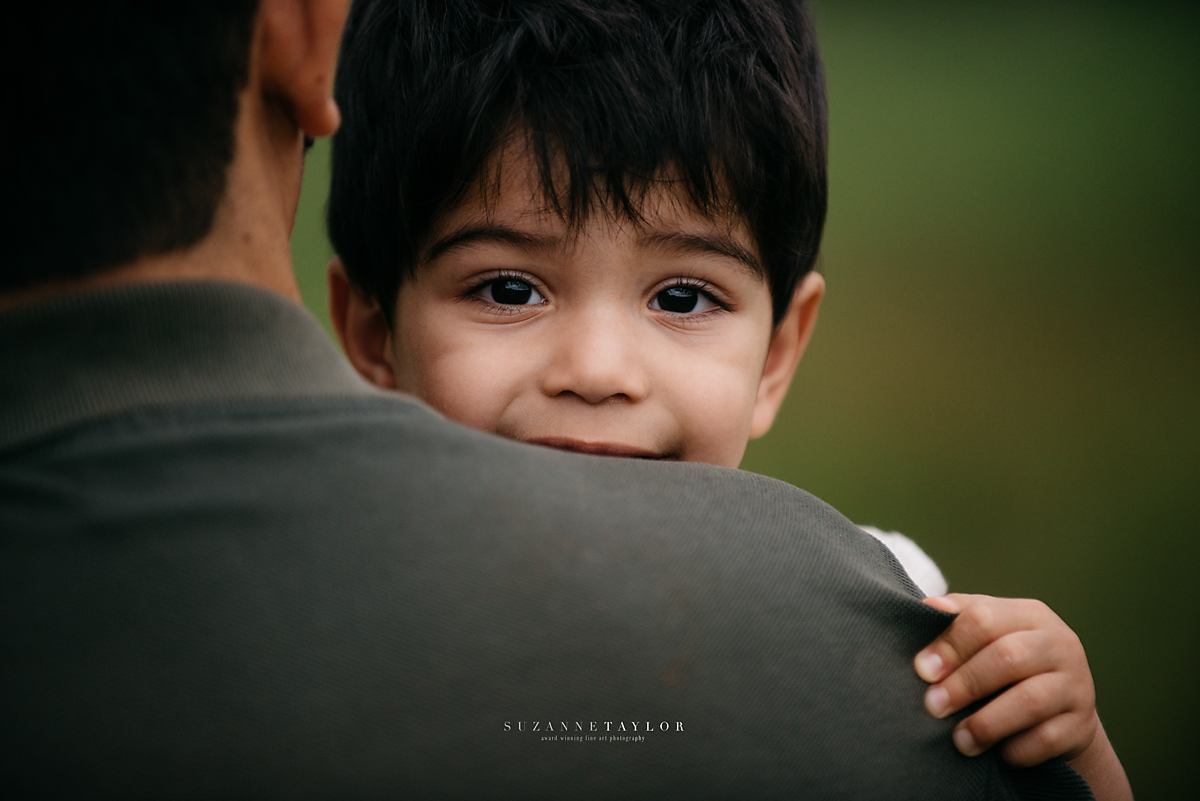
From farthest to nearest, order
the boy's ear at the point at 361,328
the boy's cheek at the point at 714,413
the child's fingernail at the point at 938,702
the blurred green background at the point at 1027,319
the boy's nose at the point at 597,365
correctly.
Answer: the blurred green background at the point at 1027,319
the boy's ear at the point at 361,328
the boy's cheek at the point at 714,413
the boy's nose at the point at 597,365
the child's fingernail at the point at 938,702

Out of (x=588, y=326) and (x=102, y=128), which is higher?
(x=588, y=326)

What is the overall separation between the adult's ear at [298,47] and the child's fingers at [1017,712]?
73 cm

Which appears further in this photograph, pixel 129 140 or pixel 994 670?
pixel 994 670

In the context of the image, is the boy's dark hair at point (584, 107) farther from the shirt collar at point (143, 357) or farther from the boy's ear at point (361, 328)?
the shirt collar at point (143, 357)

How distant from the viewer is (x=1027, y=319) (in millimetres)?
4363

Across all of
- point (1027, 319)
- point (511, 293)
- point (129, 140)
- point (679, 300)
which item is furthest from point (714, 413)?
point (1027, 319)

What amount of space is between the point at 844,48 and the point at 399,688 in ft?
17.4

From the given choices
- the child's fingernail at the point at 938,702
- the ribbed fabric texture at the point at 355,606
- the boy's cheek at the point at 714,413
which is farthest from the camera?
the boy's cheek at the point at 714,413

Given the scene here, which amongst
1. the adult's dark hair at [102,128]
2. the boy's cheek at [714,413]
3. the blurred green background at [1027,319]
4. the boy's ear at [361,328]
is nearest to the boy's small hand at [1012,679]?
the boy's cheek at [714,413]

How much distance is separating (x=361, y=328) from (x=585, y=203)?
0.51 meters

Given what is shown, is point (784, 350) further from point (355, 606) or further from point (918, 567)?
point (355, 606)

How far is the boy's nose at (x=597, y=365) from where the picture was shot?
1.13 m

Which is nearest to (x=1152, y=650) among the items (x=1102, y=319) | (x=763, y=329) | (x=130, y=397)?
(x=1102, y=319)

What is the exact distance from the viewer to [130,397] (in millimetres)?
583
